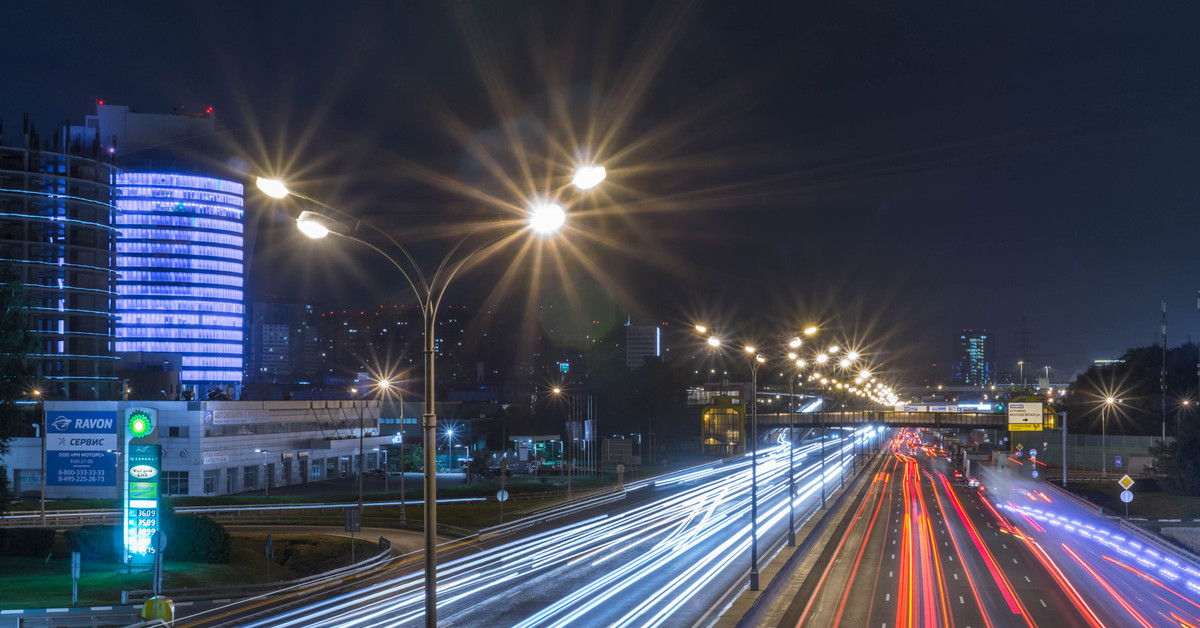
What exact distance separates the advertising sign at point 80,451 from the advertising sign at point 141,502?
13.2 m

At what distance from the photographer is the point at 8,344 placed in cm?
4225

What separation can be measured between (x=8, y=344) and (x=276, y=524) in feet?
56.6

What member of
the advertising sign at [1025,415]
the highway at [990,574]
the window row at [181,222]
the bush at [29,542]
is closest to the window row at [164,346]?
the window row at [181,222]

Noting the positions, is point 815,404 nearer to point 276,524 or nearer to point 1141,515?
point 1141,515

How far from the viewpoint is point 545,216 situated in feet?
42.4

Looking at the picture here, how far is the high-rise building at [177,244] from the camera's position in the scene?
417 feet

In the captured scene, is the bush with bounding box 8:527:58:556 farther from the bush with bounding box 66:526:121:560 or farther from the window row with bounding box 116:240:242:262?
the window row with bounding box 116:240:242:262

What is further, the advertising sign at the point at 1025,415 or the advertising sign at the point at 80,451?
the advertising sign at the point at 1025,415

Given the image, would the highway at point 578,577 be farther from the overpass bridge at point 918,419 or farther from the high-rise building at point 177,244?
the high-rise building at point 177,244

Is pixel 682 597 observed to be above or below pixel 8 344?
below

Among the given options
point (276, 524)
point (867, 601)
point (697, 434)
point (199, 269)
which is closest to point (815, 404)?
point (697, 434)

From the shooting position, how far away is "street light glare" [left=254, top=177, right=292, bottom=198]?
39.1ft

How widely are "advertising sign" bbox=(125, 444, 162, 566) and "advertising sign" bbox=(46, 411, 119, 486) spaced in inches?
519

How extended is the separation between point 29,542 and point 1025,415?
58322 mm
